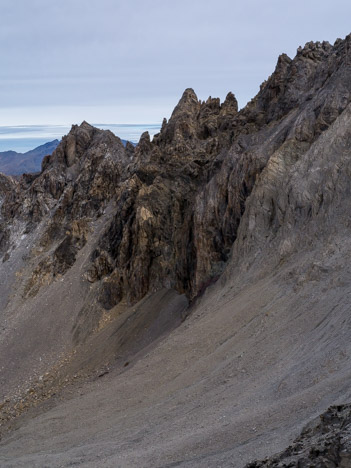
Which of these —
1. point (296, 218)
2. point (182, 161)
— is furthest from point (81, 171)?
point (296, 218)

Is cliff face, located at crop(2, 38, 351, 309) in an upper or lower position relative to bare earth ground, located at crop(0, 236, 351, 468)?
upper

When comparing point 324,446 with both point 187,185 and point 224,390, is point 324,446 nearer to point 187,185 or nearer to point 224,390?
point 224,390

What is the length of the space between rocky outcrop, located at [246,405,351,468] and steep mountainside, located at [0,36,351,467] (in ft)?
5.36

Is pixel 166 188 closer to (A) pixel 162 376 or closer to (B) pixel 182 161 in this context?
(B) pixel 182 161

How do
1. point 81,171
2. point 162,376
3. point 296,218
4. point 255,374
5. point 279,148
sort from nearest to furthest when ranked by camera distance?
point 255,374 < point 162,376 < point 296,218 < point 279,148 < point 81,171

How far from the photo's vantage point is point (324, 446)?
325 inches

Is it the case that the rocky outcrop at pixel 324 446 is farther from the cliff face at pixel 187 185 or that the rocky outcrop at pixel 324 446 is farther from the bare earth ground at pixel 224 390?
the cliff face at pixel 187 185

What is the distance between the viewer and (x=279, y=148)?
97.5ft

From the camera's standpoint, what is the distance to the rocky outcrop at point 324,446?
789 centimetres

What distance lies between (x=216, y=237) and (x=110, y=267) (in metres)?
14.1

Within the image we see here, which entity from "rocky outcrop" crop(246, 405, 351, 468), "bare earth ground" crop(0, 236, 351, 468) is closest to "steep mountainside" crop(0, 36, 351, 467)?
"bare earth ground" crop(0, 236, 351, 468)

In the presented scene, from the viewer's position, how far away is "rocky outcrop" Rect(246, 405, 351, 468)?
25.9 feet

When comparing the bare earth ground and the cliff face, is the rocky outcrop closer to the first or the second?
the bare earth ground

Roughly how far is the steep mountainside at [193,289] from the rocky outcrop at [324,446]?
163 cm
